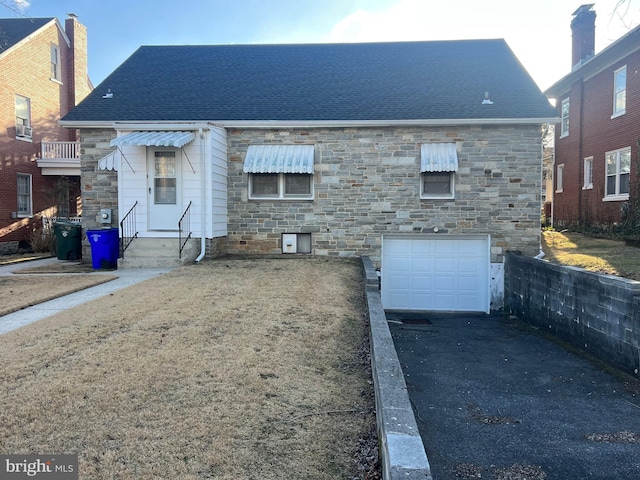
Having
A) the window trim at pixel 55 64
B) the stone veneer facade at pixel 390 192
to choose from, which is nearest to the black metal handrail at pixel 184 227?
the stone veneer facade at pixel 390 192

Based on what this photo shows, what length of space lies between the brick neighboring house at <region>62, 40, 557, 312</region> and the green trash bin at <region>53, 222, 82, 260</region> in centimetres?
77

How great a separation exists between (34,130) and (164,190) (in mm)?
10882

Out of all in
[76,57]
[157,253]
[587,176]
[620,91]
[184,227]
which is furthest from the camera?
[76,57]

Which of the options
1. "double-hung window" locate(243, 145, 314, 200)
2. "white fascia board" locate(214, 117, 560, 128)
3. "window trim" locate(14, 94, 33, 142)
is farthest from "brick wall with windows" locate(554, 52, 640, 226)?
"window trim" locate(14, 94, 33, 142)

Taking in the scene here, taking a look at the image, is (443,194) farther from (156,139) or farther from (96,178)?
(96,178)

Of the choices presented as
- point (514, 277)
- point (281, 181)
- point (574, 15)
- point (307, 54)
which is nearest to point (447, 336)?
point (514, 277)

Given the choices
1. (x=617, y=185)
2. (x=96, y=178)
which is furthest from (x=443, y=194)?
(x=96, y=178)

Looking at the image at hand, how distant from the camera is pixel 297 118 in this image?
1310 centimetres

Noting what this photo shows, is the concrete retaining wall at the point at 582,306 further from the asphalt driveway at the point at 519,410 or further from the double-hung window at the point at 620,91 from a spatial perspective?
the double-hung window at the point at 620,91

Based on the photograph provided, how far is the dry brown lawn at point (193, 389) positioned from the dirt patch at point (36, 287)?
113 centimetres

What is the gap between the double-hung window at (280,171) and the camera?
504 inches

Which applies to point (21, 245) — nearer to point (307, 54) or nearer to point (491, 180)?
point (307, 54)

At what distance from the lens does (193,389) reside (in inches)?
164

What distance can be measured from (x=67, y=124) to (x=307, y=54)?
26.9 feet
